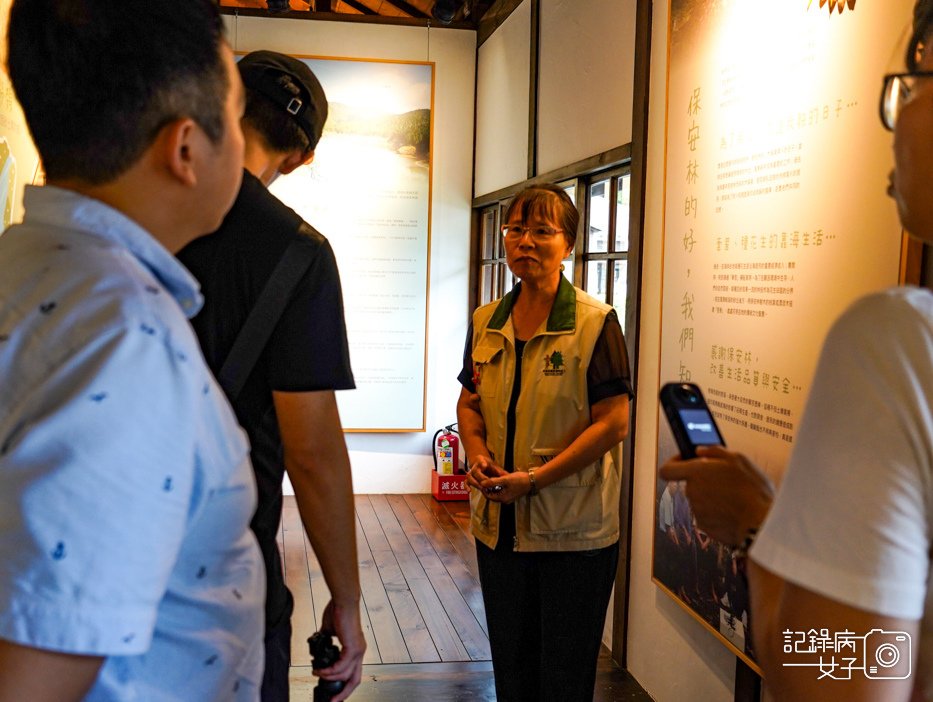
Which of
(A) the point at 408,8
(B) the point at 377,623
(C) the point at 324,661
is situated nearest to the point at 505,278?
(B) the point at 377,623

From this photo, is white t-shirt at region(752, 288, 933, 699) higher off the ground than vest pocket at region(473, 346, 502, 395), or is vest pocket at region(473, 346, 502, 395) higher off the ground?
white t-shirt at region(752, 288, 933, 699)

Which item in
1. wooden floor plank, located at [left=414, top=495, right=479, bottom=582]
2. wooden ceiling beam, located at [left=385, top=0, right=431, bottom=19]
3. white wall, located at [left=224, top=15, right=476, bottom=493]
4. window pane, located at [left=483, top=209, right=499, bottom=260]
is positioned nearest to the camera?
wooden floor plank, located at [left=414, top=495, right=479, bottom=582]

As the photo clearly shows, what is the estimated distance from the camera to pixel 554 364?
264 centimetres

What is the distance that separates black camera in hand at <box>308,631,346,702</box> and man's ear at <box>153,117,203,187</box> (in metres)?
0.92

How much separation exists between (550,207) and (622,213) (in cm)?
137

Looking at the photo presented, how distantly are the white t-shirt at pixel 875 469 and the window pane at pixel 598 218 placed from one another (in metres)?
3.64

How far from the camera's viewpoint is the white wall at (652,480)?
3189mm

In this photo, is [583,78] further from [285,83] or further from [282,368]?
[282,368]

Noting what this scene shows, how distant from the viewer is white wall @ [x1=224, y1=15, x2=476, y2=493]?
6.76 m

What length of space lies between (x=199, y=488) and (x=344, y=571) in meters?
0.79

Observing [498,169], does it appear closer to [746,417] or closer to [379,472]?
[379,472]

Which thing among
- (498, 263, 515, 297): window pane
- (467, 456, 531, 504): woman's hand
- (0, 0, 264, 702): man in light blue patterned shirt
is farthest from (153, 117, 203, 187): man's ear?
(498, 263, 515, 297): window pane

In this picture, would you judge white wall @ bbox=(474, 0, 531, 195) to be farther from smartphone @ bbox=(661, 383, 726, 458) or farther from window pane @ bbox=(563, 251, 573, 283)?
smartphone @ bbox=(661, 383, 726, 458)

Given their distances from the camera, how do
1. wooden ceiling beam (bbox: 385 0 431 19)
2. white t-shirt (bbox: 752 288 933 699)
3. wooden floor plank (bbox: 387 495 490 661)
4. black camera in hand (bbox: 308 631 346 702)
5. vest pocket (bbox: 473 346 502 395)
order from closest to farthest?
white t-shirt (bbox: 752 288 933 699)
black camera in hand (bbox: 308 631 346 702)
vest pocket (bbox: 473 346 502 395)
wooden floor plank (bbox: 387 495 490 661)
wooden ceiling beam (bbox: 385 0 431 19)
